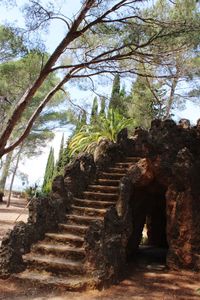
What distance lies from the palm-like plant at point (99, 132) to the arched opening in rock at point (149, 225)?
247 centimetres

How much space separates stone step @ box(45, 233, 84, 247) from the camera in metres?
5.55

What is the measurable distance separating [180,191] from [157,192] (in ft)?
4.39

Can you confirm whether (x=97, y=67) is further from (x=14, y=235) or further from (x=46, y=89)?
(x=46, y=89)

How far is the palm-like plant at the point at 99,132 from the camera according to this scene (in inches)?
384

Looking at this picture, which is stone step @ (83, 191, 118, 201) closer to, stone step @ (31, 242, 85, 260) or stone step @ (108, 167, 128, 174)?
stone step @ (108, 167, 128, 174)

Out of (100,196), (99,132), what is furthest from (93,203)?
(99,132)

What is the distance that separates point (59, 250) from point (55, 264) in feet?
1.13

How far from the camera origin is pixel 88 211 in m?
6.39

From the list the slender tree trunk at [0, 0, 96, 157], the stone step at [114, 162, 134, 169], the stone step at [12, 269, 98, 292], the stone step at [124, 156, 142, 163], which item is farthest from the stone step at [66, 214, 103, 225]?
the stone step at [124, 156, 142, 163]

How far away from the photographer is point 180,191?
226 inches

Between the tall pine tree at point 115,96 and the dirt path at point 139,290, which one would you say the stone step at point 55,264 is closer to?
the dirt path at point 139,290

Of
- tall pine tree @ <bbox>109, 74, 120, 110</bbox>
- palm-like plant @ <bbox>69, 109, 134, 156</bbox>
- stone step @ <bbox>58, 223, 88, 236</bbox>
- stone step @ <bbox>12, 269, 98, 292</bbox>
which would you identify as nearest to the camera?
stone step @ <bbox>12, 269, 98, 292</bbox>

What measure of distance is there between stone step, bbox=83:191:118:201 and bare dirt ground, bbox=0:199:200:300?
1.43m

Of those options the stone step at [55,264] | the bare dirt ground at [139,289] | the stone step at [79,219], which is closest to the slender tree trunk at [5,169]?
the stone step at [79,219]
